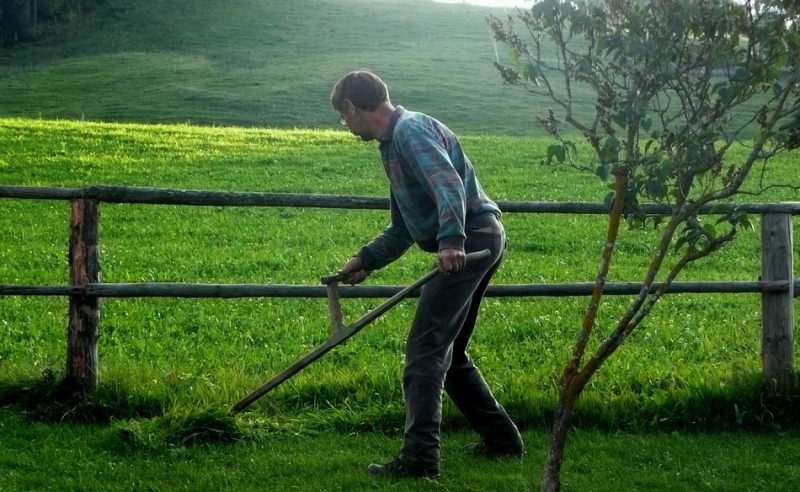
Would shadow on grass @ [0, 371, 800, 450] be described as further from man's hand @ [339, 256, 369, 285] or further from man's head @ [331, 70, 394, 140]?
man's head @ [331, 70, 394, 140]

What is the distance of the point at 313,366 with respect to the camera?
6.91 m

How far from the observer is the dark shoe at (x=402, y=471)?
4.77m

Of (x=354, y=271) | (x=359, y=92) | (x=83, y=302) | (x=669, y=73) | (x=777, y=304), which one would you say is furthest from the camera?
(x=777, y=304)

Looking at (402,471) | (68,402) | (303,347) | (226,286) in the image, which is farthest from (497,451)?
(303,347)

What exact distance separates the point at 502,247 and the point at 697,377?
2000 mm

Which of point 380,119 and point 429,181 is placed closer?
point 429,181

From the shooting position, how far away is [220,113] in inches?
1517

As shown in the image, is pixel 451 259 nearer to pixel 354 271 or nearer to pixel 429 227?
pixel 429 227

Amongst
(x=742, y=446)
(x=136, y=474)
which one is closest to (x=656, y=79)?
(x=742, y=446)

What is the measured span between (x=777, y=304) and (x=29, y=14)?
69.8m

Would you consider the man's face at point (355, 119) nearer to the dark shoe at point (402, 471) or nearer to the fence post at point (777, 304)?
the dark shoe at point (402, 471)

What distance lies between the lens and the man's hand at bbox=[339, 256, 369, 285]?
5.07 m

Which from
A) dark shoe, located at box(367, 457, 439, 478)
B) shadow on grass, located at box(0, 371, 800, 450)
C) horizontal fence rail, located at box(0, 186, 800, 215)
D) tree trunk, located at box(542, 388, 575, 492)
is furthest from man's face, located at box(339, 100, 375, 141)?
shadow on grass, located at box(0, 371, 800, 450)

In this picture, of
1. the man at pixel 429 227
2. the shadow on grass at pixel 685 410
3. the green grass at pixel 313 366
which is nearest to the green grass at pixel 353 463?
the green grass at pixel 313 366
